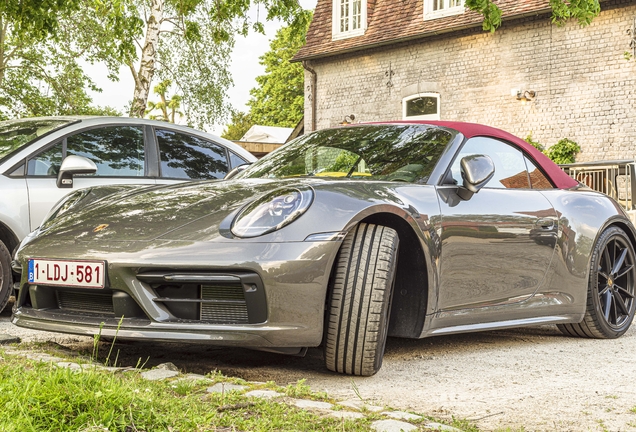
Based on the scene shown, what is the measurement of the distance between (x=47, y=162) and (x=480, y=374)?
3575 mm

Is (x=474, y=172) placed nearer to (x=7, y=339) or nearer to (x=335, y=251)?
(x=335, y=251)

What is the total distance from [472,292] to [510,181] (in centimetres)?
94

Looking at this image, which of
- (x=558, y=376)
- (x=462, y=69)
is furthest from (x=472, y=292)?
(x=462, y=69)

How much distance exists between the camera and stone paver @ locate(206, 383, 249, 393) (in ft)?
10.3

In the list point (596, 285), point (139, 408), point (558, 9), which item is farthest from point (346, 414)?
point (558, 9)

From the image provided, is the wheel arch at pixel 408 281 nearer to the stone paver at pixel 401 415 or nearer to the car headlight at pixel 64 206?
the stone paver at pixel 401 415

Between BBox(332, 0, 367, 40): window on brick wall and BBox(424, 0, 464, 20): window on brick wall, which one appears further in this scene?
BBox(332, 0, 367, 40): window on brick wall

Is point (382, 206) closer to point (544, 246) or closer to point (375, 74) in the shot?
point (544, 246)

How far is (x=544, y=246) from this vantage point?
16.4 feet

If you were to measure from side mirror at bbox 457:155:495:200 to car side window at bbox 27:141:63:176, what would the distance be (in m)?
3.14

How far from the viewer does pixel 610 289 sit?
18.6 ft

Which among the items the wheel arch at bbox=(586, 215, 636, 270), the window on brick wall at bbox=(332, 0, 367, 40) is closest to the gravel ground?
the wheel arch at bbox=(586, 215, 636, 270)

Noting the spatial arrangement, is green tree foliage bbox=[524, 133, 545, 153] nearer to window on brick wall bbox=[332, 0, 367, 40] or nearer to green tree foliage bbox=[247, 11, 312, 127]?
window on brick wall bbox=[332, 0, 367, 40]

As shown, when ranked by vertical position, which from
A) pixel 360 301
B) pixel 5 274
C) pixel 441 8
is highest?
pixel 441 8
